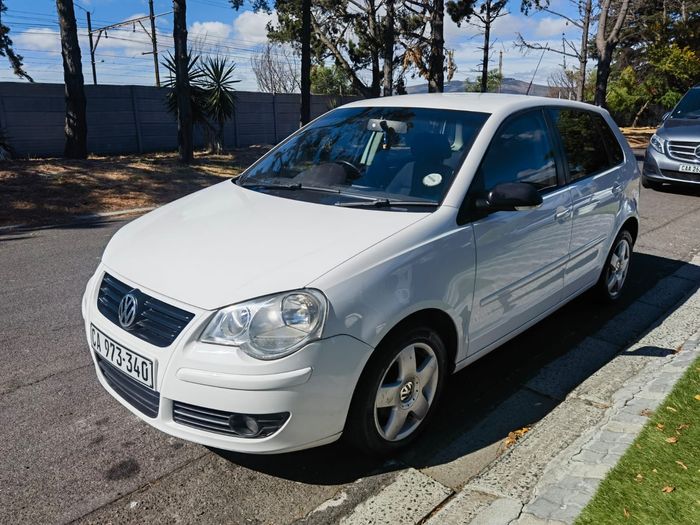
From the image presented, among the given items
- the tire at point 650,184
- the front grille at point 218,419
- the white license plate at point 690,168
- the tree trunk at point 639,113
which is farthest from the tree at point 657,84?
the front grille at point 218,419

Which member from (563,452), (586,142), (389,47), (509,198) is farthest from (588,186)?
(389,47)

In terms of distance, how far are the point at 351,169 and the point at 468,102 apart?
0.94m

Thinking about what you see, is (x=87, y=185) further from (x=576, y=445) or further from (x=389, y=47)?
(x=389, y=47)

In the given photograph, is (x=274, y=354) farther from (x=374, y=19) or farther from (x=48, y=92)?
(x=374, y=19)

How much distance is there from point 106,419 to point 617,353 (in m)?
3.33

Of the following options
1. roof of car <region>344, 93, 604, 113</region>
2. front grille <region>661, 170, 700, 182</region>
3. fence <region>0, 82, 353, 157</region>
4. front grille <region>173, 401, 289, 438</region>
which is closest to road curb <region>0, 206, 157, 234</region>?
roof of car <region>344, 93, 604, 113</region>

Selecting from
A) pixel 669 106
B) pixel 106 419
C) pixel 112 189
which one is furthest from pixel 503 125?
pixel 669 106

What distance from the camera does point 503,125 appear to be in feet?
11.6

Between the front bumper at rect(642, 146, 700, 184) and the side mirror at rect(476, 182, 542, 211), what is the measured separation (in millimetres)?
8798

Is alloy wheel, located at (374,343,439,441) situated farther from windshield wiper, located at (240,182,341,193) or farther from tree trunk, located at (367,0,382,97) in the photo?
tree trunk, located at (367,0,382,97)

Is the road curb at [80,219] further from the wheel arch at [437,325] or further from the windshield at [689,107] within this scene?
the windshield at [689,107]

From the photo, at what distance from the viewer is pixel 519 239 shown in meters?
3.44

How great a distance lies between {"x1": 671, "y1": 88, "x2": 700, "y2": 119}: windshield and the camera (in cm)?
1119

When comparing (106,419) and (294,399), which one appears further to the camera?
(106,419)
